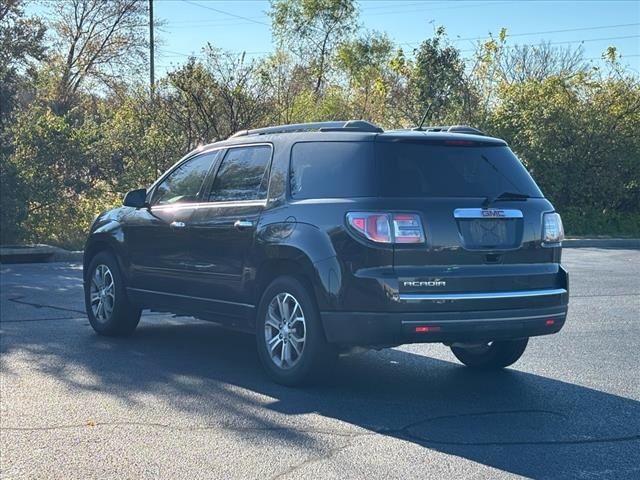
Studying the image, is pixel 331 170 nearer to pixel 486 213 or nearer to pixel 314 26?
pixel 486 213

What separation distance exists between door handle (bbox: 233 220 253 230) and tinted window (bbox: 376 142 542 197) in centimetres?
125

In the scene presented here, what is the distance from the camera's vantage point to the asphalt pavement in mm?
5238

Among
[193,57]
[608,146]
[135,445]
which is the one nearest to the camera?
[135,445]

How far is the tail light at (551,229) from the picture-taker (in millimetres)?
6883

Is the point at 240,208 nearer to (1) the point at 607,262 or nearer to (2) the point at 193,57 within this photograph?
(1) the point at 607,262

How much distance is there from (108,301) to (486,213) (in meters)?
4.15

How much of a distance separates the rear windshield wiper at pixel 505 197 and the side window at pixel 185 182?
258 cm

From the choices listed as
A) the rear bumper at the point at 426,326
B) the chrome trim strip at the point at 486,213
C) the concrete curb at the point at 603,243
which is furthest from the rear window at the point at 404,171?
the concrete curb at the point at 603,243

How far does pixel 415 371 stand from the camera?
25.2 feet

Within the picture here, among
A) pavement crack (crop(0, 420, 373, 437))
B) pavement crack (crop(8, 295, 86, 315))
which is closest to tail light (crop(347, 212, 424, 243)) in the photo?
pavement crack (crop(0, 420, 373, 437))

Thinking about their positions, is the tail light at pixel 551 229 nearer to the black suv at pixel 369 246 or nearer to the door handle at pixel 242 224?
the black suv at pixel 369 246

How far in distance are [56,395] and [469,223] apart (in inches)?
123

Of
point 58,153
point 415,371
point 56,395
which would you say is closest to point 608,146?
point 58,153

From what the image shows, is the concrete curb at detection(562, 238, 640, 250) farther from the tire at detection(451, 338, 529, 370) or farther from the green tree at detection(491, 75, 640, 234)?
the tire at detection(451, 338, 529, 370)
